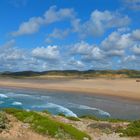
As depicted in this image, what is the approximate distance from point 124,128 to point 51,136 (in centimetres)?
369

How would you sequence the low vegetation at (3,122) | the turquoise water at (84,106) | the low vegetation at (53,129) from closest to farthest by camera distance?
the low vegetation at (53,129) → the low vegetation at (3,122) → the turquoise water at (84,106)

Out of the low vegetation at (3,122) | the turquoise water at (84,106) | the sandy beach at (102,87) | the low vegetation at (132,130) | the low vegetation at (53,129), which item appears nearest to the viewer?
the low vegetation at (53,129)

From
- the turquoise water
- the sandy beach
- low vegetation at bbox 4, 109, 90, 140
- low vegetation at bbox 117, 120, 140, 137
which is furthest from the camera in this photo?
the sandy beach

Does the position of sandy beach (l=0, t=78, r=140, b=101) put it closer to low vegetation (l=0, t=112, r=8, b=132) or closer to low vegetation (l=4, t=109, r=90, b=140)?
low vegetation (l=4, t=109, r=90, b=140)

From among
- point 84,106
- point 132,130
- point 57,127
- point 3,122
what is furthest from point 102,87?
point 3,122

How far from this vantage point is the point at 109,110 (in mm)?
39938

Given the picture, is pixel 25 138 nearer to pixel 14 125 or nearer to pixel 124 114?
pixel 14 125

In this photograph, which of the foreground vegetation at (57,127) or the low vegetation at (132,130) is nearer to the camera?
the foreground vegetation at (57,127)

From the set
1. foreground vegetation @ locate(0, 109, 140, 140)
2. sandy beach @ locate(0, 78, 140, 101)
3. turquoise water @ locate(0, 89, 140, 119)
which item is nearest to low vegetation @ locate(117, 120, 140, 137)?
foreground vegetation @ locate(0, 109, 140, 140)

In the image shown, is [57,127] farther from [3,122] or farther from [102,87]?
[102,87]

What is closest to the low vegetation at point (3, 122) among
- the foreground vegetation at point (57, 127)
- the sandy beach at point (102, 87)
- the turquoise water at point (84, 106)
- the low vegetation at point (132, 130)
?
the foreground vegetation at point (57, 127)

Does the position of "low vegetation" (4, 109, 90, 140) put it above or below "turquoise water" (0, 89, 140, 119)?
above

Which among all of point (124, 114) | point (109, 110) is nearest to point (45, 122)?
point (124, 114)

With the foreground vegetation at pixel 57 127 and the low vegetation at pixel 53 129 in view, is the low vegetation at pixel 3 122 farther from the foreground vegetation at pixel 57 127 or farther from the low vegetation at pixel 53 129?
the low vegetation at pixel 53 129
